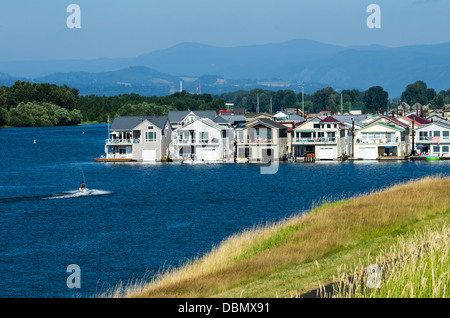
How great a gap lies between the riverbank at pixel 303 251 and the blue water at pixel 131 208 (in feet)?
22.1

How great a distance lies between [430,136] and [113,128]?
49.3 meters

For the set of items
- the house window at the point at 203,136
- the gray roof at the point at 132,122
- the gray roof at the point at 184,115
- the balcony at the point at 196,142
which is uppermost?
the gray roof at the point at 184,115

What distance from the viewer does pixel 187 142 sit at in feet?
349

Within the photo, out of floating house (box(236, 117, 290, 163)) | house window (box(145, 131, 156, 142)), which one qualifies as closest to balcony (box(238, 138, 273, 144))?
floating house (box(236, 117, 290, 163))

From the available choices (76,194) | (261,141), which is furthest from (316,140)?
(76,194)

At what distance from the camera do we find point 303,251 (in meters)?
25.5

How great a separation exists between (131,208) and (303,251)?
38682mm

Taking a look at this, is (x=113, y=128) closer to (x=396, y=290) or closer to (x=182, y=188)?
(x=182, y=188)

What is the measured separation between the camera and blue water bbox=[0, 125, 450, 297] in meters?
36.8

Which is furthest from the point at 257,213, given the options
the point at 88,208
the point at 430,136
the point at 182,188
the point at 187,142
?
the point at 430,136

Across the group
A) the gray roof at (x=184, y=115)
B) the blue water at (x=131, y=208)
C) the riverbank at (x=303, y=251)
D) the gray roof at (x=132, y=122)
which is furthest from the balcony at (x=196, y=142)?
the riverbank at (x=303, y=251)

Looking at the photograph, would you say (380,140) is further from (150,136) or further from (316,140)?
(150,136)

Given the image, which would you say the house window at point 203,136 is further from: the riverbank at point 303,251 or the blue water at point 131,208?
the riverbank at point 303,251

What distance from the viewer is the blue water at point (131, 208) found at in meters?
36.8
